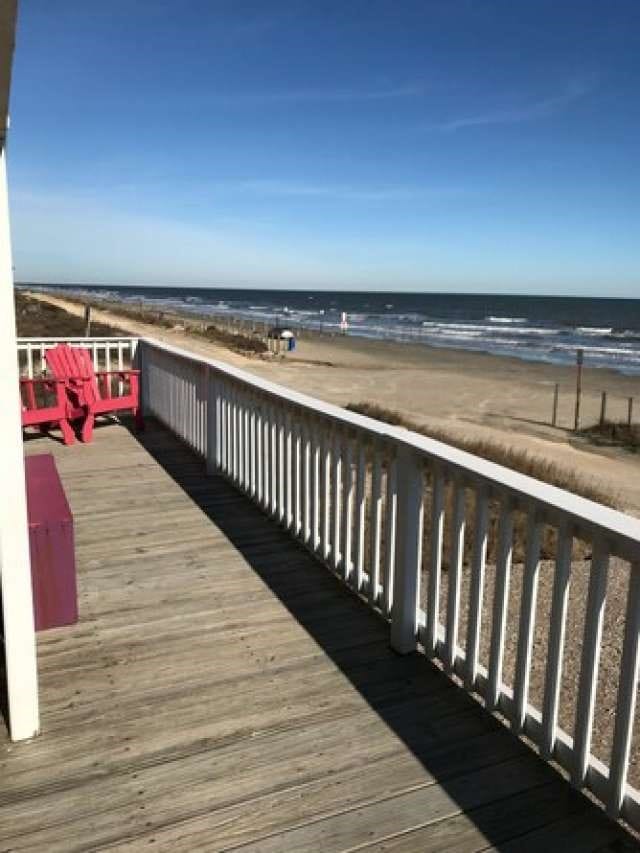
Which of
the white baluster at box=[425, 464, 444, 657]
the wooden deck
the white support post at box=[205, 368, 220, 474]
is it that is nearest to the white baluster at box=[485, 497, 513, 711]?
the wooden deck

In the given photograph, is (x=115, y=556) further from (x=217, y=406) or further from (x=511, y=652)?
(x=511, y=652)

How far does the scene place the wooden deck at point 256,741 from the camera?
188 cm

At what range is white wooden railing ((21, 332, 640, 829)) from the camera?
6.20 feet

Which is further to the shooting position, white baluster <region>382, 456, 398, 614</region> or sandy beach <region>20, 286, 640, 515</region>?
sandy beach <region>20, 286, 640, 515</region>

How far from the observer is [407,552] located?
2727 mm

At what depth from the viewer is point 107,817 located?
192cm

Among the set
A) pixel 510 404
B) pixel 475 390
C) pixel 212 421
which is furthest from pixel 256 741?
pixel 475 390

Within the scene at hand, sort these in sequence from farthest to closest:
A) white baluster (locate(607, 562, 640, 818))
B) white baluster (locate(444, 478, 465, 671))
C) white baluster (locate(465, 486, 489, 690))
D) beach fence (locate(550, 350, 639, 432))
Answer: beach fence (locate(550, 350, 639, 432)) < white baluster (locate(444, 478, 465, 671)) < white baluster (locate(465, 486, 489, 690)) < white baluster (locate(607, 562, 640, 818))

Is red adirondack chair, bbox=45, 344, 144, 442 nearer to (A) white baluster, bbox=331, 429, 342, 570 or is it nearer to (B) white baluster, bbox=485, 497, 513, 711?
(A) white baluster, bbox=331, 429, 342, 570

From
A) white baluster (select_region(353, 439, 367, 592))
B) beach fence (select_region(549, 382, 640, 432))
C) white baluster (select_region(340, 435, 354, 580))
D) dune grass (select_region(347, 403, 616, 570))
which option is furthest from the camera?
beach fence (select_region(549, 382, 640, 432))

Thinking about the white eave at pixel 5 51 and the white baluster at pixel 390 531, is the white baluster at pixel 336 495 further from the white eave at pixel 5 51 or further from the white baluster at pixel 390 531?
the white eave at pixel 5 51

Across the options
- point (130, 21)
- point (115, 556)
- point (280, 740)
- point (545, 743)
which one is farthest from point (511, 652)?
point (130, 21)

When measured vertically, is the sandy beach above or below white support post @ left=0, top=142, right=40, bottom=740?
below

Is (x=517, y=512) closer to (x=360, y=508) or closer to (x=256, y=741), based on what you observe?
(x=360, y=508)
